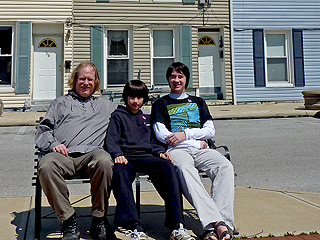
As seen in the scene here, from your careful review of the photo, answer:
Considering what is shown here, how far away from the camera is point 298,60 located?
14.2 meters

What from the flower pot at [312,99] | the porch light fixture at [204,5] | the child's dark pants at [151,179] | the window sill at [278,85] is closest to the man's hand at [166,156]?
the child's dark pants at [151,179]

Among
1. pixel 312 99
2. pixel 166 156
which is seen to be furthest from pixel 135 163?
pixel 312 99

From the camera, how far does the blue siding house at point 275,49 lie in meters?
14.0

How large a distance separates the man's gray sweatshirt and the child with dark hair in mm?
132

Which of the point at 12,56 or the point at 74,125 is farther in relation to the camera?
the point at 12,56

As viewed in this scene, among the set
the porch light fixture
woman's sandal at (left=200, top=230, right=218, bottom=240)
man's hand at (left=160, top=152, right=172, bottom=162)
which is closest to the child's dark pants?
man's hand at (left=160, top=152, right=172, bottom=162)

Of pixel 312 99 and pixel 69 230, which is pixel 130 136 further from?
pixel 312 99

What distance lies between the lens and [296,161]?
607cm

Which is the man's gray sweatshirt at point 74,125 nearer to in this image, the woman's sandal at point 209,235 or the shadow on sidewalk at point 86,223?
the shadow on sidewalk at point 86,223

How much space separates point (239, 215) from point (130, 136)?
4.58 ft

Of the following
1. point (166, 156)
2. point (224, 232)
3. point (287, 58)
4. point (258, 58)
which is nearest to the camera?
point (224, 232)

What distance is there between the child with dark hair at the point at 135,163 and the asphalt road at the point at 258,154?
1.73 m

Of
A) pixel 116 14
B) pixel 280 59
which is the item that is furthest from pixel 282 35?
pixel 116 14

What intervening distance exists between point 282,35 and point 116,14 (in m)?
6.98
